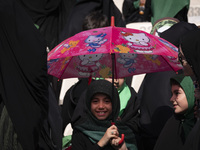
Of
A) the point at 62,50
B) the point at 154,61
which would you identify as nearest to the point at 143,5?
the point at 154,61

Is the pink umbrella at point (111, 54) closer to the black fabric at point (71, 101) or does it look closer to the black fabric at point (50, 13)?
the black fabric at point (71, 101)

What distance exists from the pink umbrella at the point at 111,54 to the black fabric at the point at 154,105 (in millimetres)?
348

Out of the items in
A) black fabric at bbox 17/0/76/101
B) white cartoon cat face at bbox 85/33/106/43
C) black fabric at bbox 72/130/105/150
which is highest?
white cartoon cat face at bbox 85/33/106/43

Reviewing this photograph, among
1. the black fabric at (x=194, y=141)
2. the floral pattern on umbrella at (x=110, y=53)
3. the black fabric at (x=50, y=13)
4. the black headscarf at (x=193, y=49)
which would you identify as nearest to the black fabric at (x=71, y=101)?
the floral pattern on umbrella at (x=110, y=53)

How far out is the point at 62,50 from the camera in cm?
501

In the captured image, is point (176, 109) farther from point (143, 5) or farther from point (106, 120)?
point (143, 5)

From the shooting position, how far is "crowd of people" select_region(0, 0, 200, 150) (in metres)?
4.17

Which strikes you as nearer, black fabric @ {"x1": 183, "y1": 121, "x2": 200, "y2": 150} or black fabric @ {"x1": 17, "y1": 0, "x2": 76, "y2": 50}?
black fabric @ {"x1": 183, "y1": 121, "x2": 200, "y2": 150}

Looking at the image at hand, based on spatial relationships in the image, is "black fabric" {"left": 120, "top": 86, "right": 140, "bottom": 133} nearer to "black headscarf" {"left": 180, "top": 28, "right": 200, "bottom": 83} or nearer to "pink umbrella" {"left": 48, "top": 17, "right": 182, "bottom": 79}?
"pink umbrella" {"left": 48, "top": 17, "right": 182, "bottom": 79}

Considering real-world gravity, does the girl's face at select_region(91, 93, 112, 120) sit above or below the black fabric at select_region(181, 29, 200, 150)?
below

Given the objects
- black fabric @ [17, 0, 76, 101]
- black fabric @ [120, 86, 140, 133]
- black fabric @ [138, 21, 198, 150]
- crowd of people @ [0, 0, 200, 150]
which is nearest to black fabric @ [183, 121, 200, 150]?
crowd of people @ [0, 0, 200, 150]

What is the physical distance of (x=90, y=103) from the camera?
514cm

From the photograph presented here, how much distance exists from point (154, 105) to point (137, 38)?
109 cm

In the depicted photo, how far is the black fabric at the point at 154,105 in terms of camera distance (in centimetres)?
570
